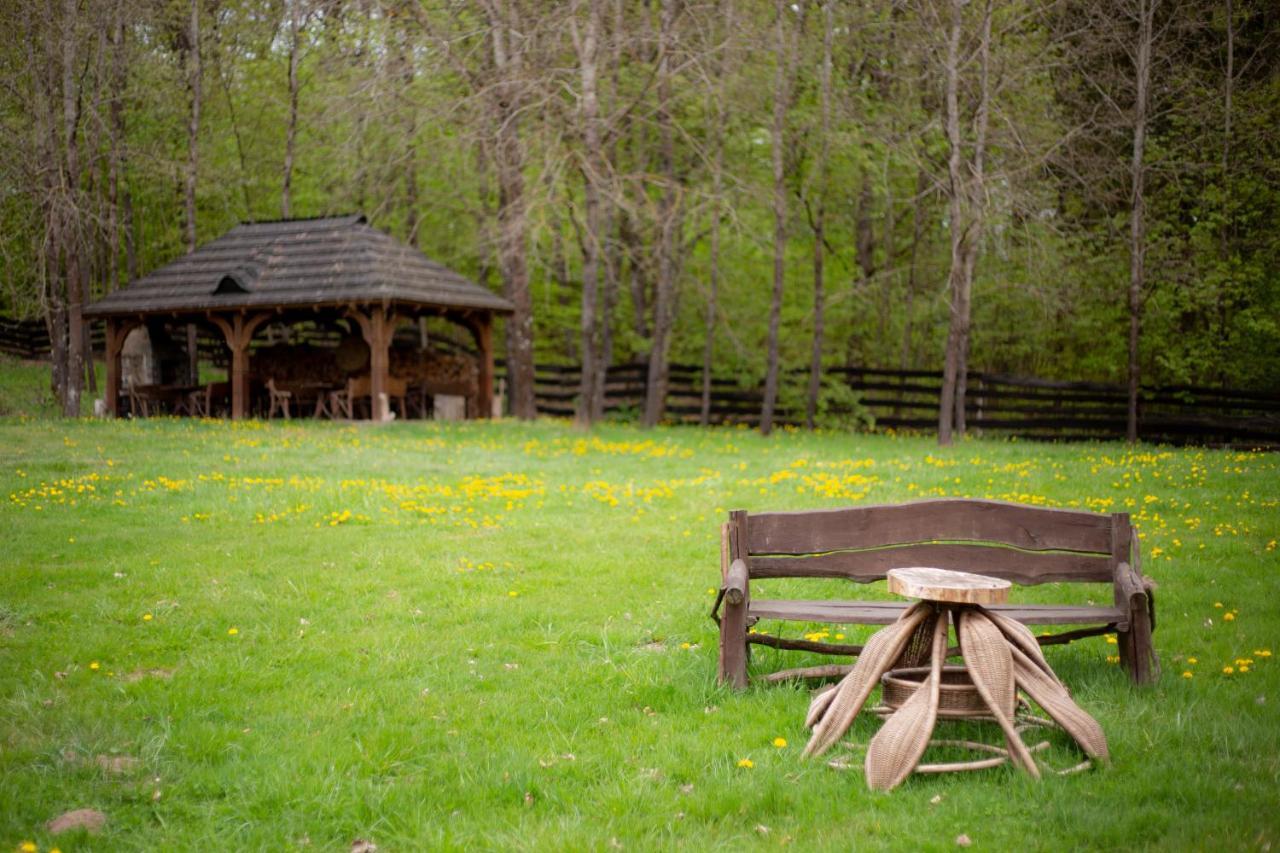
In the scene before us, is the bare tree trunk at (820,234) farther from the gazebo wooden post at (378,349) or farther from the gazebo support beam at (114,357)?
the gazebo support beam at (114,357)

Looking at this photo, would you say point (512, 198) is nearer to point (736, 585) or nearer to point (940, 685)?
point (736, 585)

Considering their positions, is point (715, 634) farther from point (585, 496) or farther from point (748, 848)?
point (585, 496)

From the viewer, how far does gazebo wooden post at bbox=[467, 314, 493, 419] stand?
2544 cm

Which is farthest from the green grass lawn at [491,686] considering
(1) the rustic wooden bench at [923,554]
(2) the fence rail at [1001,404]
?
(2) the fence rail at [1001,404]

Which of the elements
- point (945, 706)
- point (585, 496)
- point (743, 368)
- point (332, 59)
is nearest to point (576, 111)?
point (332, 59)

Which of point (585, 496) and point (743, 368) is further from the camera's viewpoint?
point (743, 368)

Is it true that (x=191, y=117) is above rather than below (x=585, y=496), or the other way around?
above

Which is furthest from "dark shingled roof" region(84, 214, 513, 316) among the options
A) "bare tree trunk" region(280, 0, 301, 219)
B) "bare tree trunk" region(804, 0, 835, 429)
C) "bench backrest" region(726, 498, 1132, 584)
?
"bench backrest" region(726, 498, 1132, 584)

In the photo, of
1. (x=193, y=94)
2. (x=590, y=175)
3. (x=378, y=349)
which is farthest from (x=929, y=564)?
(x=193, y=94)

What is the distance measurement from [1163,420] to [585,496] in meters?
14.9

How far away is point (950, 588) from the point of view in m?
4.33

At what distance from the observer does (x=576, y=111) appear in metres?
20.1

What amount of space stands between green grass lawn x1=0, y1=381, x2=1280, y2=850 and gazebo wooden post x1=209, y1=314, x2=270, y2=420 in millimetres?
11659

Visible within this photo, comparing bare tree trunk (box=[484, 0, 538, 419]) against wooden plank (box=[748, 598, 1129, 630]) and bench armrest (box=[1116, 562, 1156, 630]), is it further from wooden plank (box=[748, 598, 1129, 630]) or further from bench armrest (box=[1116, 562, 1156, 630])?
bench armrest (box=[1116, 562, 1156, 630])
